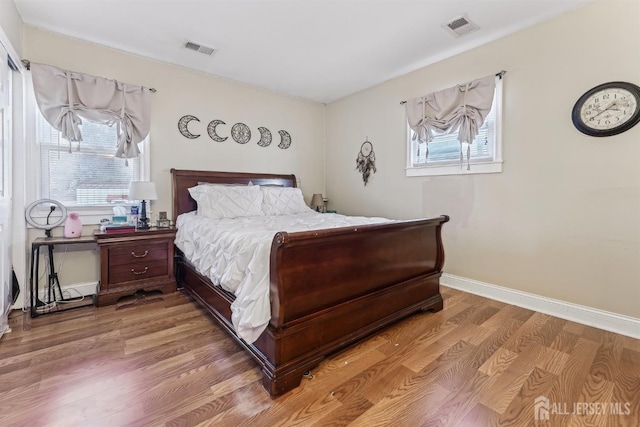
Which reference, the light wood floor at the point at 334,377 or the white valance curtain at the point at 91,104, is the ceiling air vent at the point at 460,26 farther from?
the white valance curtain at the point at 91,104

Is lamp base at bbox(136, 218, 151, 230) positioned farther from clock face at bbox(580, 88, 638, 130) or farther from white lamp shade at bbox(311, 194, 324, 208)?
clock face at bbox(580, 88, 638, 130)

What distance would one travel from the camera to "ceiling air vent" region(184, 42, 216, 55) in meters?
3.11

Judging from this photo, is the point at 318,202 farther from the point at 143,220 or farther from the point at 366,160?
the point at 143,220

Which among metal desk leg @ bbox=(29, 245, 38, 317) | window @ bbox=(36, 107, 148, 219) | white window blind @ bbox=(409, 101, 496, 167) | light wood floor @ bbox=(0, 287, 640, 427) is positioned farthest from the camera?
white window blind @ bbox=(409, 101, 496, 167)

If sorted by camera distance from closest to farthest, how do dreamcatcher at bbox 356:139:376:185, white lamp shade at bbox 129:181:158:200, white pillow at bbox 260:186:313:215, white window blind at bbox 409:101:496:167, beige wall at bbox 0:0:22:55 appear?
beige wall at bbox 0:0:22:55 → white lamp shade at bbox 129:181:158:200 → white window blind at bbox 409:101:496:167 → white pillow at bbox 260:186:313:215 → dreamcatcher at bbox 356:139:376:185

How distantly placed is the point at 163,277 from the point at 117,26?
2.49 meters

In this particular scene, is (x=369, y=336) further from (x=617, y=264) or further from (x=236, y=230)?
(x=617, y=264)

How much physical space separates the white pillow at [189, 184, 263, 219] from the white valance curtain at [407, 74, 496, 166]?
217cm

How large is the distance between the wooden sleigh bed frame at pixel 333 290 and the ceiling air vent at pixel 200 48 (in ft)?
7.73

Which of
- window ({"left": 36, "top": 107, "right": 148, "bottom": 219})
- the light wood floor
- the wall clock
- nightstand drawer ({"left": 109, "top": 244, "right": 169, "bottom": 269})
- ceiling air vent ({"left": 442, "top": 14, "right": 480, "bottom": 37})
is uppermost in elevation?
ceiling air vent ({"left": 442, "top": 14, "right": 480, "bottom": 37})

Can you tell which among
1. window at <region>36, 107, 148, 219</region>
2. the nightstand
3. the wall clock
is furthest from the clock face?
window at <region>36, 107, 148, 219</region>

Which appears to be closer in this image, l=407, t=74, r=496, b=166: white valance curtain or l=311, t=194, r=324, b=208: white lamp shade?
l=407, t=74, r=496, b=166: white valance curtain

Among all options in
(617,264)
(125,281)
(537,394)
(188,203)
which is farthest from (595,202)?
(125,281)

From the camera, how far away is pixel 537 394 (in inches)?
63.8
